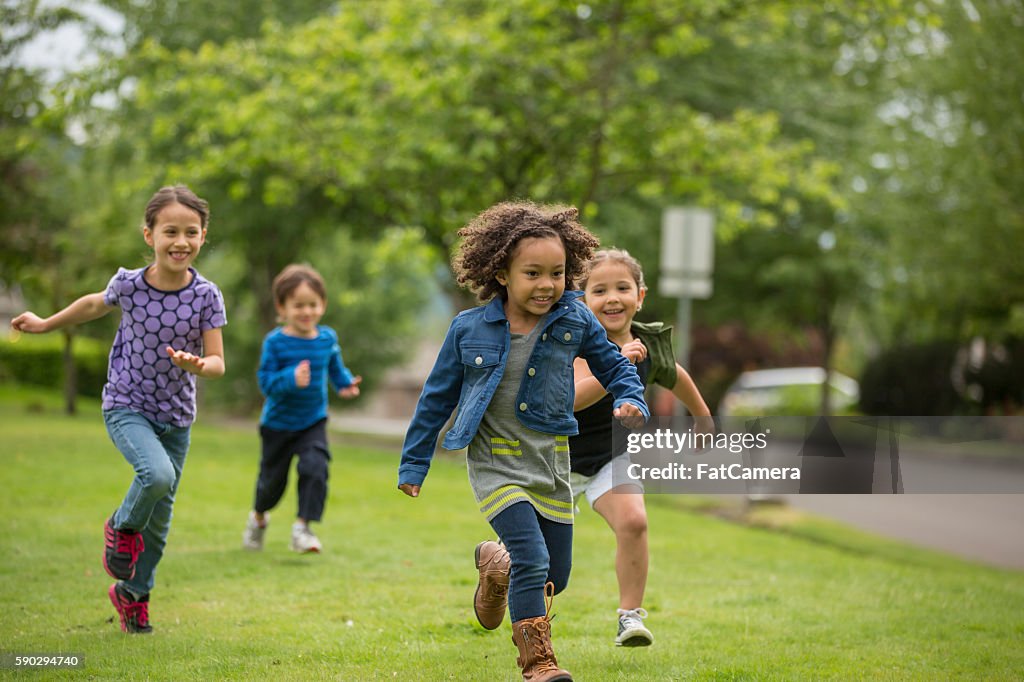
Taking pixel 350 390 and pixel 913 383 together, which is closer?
pixel 350 390

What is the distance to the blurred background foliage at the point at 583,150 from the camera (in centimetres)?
1598

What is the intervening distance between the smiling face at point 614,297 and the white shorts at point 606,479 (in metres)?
0.59

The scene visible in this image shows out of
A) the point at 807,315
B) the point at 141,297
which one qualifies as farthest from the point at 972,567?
the point at 807,315

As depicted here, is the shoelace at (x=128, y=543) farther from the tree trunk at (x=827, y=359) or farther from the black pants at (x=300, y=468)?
the tree trunk at (x=827, y=359)

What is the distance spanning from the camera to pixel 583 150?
54.7 feet

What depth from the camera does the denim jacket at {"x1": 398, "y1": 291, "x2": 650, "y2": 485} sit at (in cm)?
452

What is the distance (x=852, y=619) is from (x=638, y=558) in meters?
1.89

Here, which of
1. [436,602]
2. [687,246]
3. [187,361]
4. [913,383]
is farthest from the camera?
[913,383]

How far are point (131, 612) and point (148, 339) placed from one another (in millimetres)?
1295

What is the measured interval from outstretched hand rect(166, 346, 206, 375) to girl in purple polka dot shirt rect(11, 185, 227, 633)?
5.7 inches

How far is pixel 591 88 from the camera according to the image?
16.5 m

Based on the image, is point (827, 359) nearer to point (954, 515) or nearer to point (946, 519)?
point (954, 515)

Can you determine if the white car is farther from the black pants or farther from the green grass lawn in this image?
the black pants

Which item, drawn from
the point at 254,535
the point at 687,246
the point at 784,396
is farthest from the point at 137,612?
the point at 784,396
